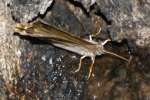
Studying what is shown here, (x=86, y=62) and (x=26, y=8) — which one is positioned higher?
(x=26, y=8)

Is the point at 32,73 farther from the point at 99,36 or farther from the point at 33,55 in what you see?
the point at 99,36

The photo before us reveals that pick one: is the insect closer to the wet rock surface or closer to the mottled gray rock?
the wet rock surface

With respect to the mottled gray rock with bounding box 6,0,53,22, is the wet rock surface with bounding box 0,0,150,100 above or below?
below

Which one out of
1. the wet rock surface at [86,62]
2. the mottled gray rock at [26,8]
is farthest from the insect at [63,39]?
the mottled gray rock at [26,8]

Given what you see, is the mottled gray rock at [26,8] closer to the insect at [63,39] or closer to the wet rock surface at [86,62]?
the wet rock surface at [86,62]

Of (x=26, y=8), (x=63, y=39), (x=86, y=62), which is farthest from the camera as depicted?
(x=86, y=62)

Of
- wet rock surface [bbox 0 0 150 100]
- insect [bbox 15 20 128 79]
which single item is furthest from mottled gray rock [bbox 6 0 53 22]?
insect [bbox 15 20 128 79]

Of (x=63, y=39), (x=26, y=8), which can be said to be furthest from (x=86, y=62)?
(x=26, y=8)

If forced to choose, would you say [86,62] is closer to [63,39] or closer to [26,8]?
[63,39]
